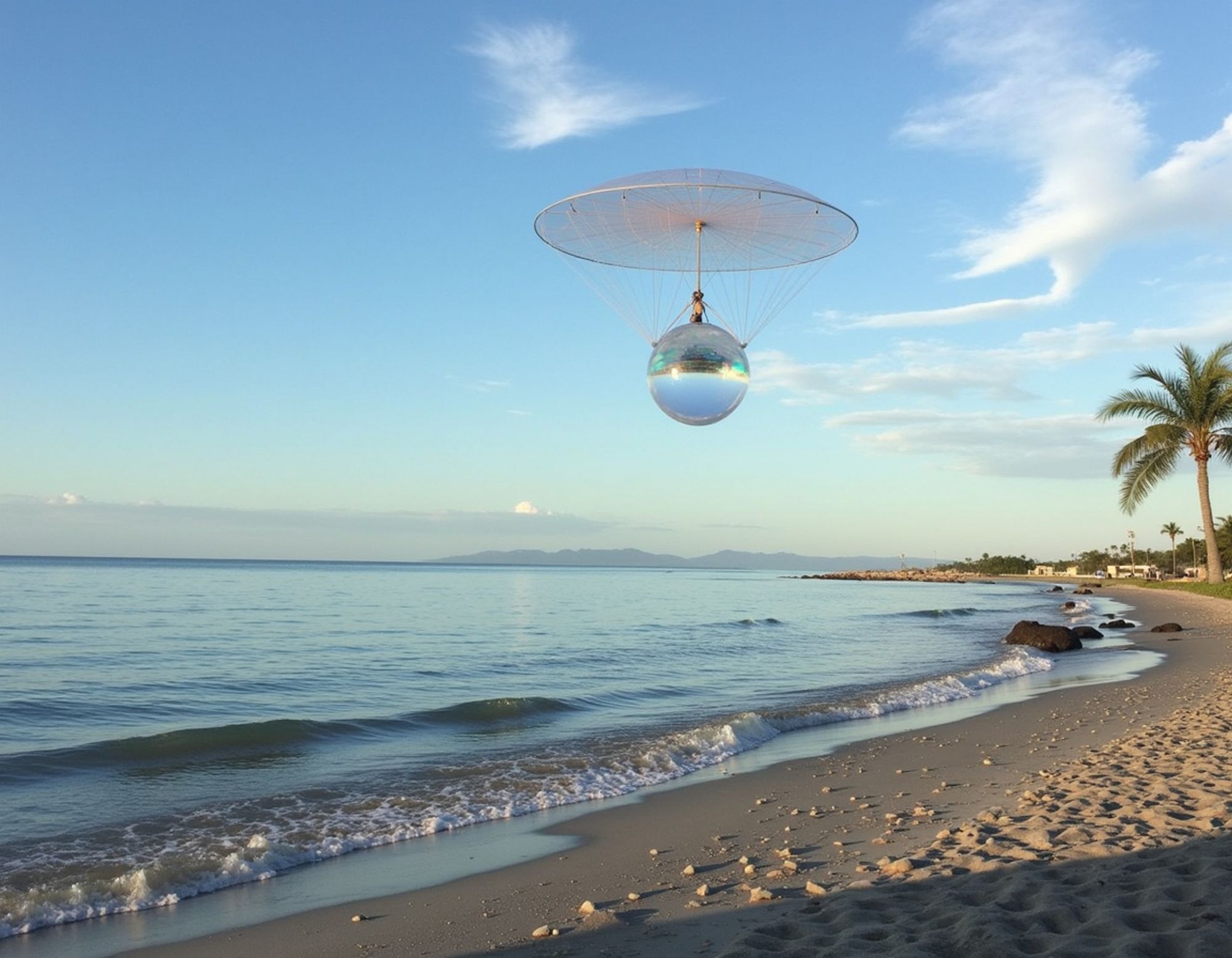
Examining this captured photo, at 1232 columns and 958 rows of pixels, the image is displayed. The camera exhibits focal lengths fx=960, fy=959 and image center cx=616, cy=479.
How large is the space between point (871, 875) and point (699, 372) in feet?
12.5

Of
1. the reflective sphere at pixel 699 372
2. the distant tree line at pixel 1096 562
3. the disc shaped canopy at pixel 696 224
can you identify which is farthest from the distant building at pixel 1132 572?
the reflective sphere at pixel 699 372

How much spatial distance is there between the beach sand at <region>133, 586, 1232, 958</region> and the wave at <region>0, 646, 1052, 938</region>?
100 centimetres

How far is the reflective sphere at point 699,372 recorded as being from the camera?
7617mm

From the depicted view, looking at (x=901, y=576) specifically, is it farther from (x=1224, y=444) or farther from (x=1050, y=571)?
(x=1224, y=444)

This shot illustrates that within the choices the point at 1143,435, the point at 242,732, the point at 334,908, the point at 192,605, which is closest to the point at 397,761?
the point at 242,732

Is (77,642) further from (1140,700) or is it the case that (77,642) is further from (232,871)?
(1140,700)

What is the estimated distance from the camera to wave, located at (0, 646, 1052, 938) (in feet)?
22.1

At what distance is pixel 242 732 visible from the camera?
13633 millimetres

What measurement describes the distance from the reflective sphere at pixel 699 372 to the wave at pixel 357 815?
14.2ft

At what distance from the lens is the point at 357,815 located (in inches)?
356

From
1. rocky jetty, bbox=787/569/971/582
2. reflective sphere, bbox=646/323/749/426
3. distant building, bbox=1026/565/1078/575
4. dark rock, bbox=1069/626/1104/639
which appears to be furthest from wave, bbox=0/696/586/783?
distant building, bbox=1026/565/1078/575

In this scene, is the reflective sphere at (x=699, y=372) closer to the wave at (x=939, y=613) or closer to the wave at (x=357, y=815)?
the wave at (x=357, y=815)

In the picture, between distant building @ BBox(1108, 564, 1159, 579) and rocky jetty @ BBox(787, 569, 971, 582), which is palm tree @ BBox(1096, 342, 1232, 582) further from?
rocky jetty @ BBox(787, 569, 971, 582)

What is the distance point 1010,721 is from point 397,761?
882 centimetres
